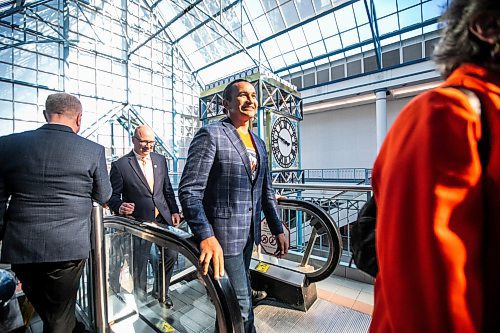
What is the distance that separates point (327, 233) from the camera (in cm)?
229

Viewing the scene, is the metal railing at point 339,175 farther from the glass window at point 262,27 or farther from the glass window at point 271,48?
the glass window at point 262,27

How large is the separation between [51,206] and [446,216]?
1699 millimetres

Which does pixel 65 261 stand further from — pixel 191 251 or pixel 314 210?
pixel 314 210

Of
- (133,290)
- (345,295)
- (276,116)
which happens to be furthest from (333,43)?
(133,290)

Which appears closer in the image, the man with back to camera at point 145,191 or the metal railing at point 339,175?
the man with back to camera at point 145,191

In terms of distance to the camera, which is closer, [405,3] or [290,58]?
[405,3]

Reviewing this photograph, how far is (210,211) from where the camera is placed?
1406 mm

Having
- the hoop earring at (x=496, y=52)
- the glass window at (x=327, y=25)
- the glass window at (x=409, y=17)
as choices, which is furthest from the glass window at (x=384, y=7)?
the hoop earring at (x=496, y=52)

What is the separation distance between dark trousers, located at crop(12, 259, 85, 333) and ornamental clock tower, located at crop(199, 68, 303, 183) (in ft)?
15.3

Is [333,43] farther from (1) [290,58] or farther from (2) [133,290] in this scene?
(2) [133,290]

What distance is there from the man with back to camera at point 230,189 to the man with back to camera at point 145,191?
1.02m

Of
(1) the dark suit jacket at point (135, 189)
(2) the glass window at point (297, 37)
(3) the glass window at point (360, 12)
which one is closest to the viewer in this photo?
(1) the dark suit jacket at point (135, 189)

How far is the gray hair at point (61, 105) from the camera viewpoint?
62.0 inches

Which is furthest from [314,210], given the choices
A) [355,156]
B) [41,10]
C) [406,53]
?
[355,156]
